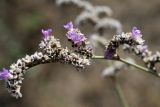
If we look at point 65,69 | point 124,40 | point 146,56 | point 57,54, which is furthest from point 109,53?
point 65,69

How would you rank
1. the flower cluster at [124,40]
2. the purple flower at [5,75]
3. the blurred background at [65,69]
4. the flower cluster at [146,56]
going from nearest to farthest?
the purple flower at [5,75] → the flower cluster at [124,40] → the flower cluster at [146,56] → the blurred background at [65,69]

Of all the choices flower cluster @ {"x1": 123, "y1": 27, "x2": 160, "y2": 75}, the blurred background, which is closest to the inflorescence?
flower cluster @ {"x1": 123, "y1": 27, "x2": 160, "y2": 75}

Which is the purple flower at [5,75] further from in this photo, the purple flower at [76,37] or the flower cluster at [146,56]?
the flower cluster at [146,56]

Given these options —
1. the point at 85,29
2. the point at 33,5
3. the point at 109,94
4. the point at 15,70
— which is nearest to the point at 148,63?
the point at 15,70

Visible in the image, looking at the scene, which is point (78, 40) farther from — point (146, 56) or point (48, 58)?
point (146, 56)

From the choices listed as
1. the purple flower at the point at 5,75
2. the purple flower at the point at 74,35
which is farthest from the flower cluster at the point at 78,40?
the purple flower at the point at 5,75

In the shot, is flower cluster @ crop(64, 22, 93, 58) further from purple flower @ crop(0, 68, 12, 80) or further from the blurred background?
the blurred background

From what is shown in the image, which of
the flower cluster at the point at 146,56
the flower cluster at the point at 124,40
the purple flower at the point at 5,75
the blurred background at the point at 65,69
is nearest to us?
the purple flower at the point at 5,75

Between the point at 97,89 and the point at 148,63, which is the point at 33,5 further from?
the point at 148,63
